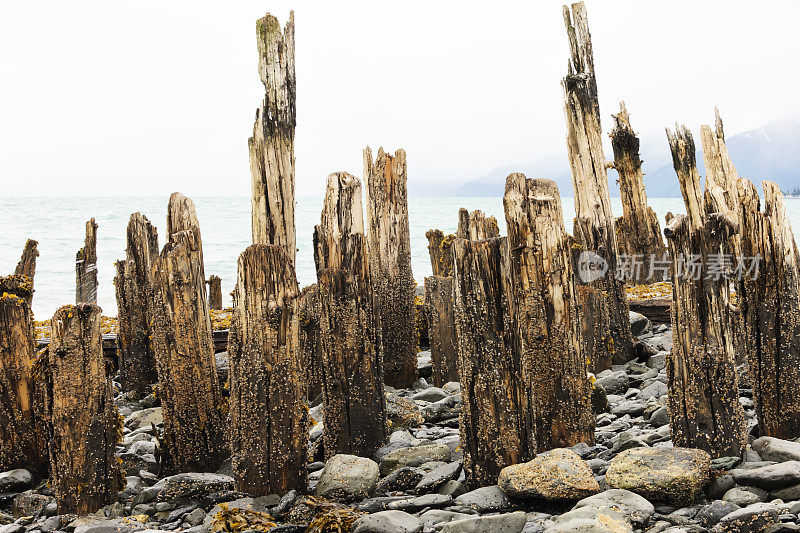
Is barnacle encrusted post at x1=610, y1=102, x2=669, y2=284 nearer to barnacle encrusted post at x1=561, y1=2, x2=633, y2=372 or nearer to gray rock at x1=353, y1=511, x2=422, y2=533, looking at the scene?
barnacle encrusted post at x1=561, y1=2, x2=633, y2=372

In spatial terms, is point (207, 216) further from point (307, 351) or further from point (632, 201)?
point (307, 351)

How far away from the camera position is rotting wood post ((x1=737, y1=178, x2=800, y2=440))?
5594 millimetres

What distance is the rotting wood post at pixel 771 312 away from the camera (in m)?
5.59

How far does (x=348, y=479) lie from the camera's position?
5.29 m

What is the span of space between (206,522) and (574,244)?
5325 mm

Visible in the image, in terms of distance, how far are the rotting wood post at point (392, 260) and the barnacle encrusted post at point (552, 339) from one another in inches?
115

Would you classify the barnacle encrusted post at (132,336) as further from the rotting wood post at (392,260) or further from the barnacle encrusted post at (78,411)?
the barnacle encrusted post at (78,411)

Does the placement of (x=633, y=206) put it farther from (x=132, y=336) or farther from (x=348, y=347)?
(x=132, y=336)

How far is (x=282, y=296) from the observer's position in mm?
5234

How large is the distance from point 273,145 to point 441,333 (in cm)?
306

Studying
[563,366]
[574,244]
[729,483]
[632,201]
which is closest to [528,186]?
[563,366]

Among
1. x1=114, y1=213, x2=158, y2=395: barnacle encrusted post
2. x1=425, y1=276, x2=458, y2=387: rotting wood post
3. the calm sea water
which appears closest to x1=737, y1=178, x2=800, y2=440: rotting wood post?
x1=425, y1=276, x2=458, y2=387: rotting wood post

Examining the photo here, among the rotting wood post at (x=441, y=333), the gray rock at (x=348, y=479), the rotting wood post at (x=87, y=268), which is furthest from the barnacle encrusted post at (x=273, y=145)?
the rotting wood post at (x=87, y=268)

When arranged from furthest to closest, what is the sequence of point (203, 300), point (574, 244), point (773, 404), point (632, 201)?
1. point (632, 201)
2. point (574, 244)
3. point (203, 300)
4. point (773, 404)
